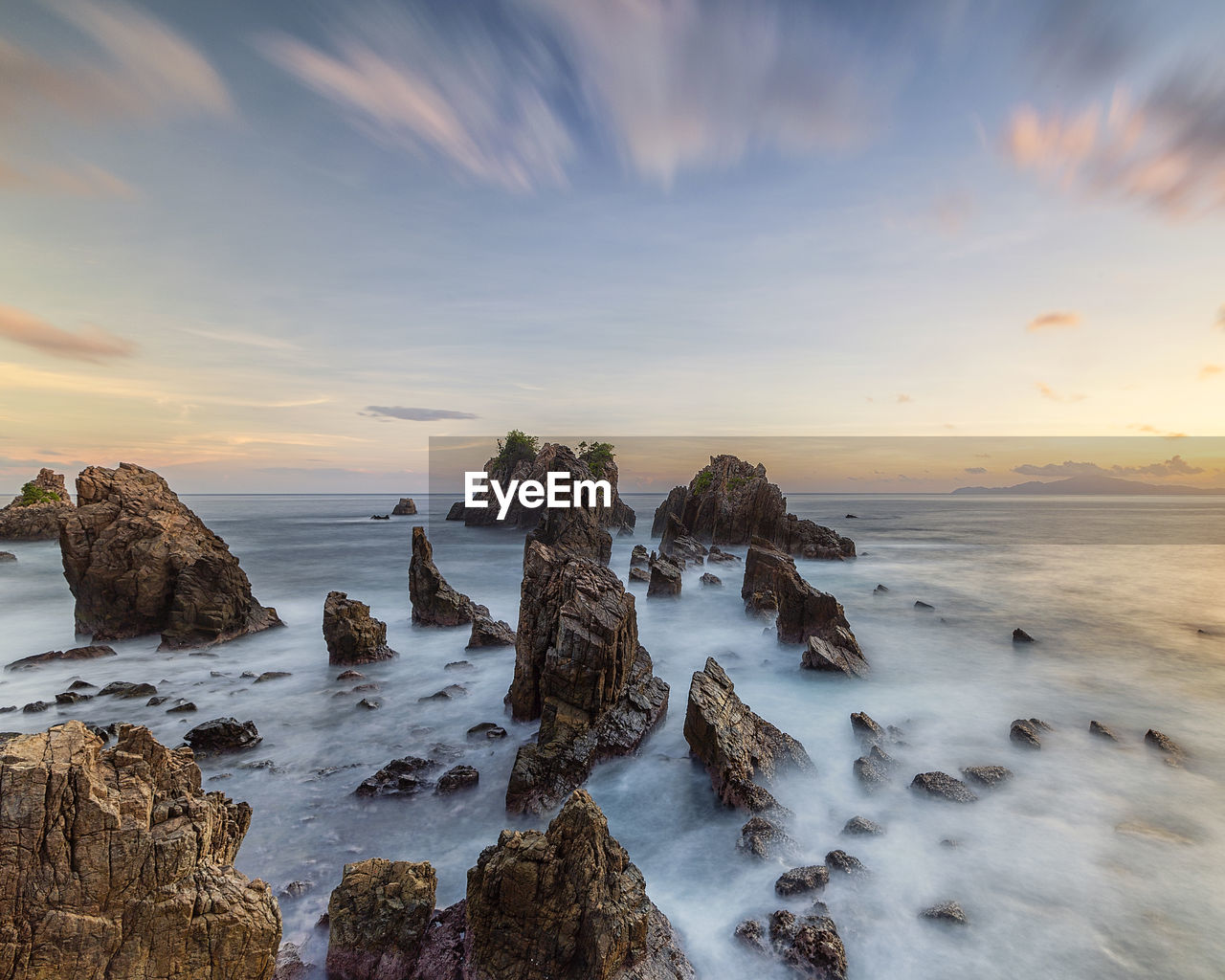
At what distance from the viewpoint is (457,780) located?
12070 millimetres

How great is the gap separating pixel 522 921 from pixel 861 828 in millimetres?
7163

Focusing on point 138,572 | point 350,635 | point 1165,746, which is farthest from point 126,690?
point 1165,746

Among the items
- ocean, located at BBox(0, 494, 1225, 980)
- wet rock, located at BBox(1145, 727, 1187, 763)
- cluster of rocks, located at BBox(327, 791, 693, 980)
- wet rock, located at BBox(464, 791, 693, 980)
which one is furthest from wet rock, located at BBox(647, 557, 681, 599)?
wet rock, located at BBox(464, 791, 693, 980)

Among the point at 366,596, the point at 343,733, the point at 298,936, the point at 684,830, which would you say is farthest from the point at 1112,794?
the point at 366,596

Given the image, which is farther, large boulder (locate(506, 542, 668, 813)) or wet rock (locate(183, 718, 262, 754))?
wet rock (locate(183, 718, 262, 754))

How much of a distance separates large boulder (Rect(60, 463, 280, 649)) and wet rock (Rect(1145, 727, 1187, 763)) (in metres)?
30.5

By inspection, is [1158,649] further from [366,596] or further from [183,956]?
[366,596]

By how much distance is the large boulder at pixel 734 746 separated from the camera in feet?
37.9

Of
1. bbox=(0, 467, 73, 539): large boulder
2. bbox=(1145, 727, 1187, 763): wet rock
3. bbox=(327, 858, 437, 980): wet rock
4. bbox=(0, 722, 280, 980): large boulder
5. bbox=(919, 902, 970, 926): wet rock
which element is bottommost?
bbox=(0, 467, 73, 539): large boulder

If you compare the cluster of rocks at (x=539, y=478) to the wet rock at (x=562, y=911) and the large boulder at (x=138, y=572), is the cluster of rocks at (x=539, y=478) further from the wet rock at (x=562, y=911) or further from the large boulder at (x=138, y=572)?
the wet rock at (x=562, y=911)

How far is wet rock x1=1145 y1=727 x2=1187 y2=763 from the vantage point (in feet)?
46.3

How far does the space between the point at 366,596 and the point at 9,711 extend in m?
18.5

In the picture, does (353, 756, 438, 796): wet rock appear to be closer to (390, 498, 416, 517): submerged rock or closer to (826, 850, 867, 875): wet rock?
(826, 850, 867, 875): wet rock

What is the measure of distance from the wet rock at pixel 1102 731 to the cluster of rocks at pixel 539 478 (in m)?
43.4
